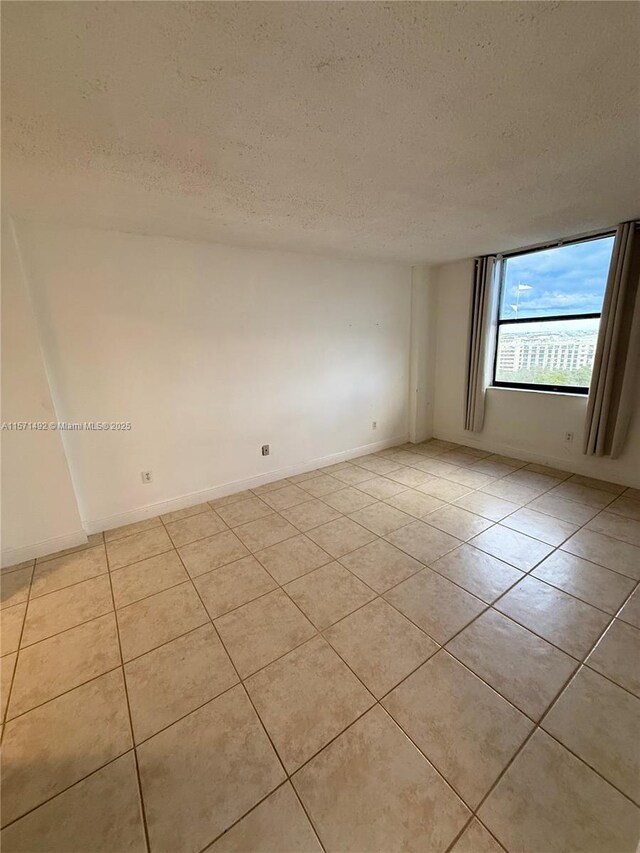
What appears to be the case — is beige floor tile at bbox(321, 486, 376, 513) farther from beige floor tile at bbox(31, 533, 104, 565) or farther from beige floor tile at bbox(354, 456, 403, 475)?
beige floor tile at bbox(31, 533, 104, 565)

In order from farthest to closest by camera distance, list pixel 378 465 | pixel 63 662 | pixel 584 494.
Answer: pixel 378 465, pixel 584 494, pixel 63 662

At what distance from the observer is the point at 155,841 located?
1036 mm

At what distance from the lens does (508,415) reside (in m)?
4.06

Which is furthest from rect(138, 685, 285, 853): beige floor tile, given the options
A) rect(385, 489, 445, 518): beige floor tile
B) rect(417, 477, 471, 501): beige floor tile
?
rect(417, 477, 471, 501): beige floor tile

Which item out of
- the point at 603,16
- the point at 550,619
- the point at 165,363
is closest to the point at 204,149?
the point at 603,16

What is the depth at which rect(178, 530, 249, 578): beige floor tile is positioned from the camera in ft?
7.57

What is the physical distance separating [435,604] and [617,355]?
113 inches

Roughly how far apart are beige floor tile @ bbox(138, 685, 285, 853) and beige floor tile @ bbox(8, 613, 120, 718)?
1.77 feet

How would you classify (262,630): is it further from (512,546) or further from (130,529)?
(512,546)

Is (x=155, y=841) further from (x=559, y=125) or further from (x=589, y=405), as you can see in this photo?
(x=589, y=405)


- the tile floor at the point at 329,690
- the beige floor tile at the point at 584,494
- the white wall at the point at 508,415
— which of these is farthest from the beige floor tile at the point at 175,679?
the white wall at the point at 508,415

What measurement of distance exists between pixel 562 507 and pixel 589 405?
1.10 meters

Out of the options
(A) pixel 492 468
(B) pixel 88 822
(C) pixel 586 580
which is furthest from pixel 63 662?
(A) pixel 492 468

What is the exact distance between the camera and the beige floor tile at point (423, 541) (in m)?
2.36
